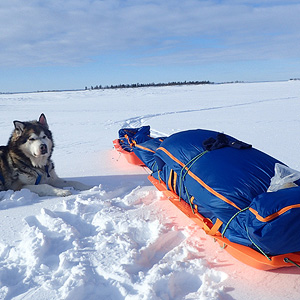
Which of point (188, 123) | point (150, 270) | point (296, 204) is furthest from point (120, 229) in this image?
point (188, 123)

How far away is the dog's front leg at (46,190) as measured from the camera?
3.54 m

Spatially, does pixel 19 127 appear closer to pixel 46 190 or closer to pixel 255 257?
pixel 46 190

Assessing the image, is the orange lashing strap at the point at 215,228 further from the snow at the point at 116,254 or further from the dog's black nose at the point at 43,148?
the dog's black nose at the point at 43,148

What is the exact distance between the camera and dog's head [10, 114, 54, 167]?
3.62 metres

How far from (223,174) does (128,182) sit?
5.87 ft

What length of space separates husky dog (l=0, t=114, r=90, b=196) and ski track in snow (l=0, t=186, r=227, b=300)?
879 mm

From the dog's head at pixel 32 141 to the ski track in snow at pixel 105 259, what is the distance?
3.04ft

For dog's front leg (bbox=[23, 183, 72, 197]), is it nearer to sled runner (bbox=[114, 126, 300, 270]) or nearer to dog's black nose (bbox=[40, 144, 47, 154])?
dog's black nose (bbox=[40, 144, 47, 154])

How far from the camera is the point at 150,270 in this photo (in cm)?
203

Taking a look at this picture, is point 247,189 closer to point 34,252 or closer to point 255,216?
point 255,216

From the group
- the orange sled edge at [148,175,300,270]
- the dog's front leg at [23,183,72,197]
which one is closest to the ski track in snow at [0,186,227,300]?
the orange sled edge at [148,175,300,270]

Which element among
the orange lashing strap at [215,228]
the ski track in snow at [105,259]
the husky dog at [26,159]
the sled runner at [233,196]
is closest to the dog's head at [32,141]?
the husky dog at [26,159]

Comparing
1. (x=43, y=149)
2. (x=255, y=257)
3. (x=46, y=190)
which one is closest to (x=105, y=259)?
(x=255, y=257)

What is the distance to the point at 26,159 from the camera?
147 inches
